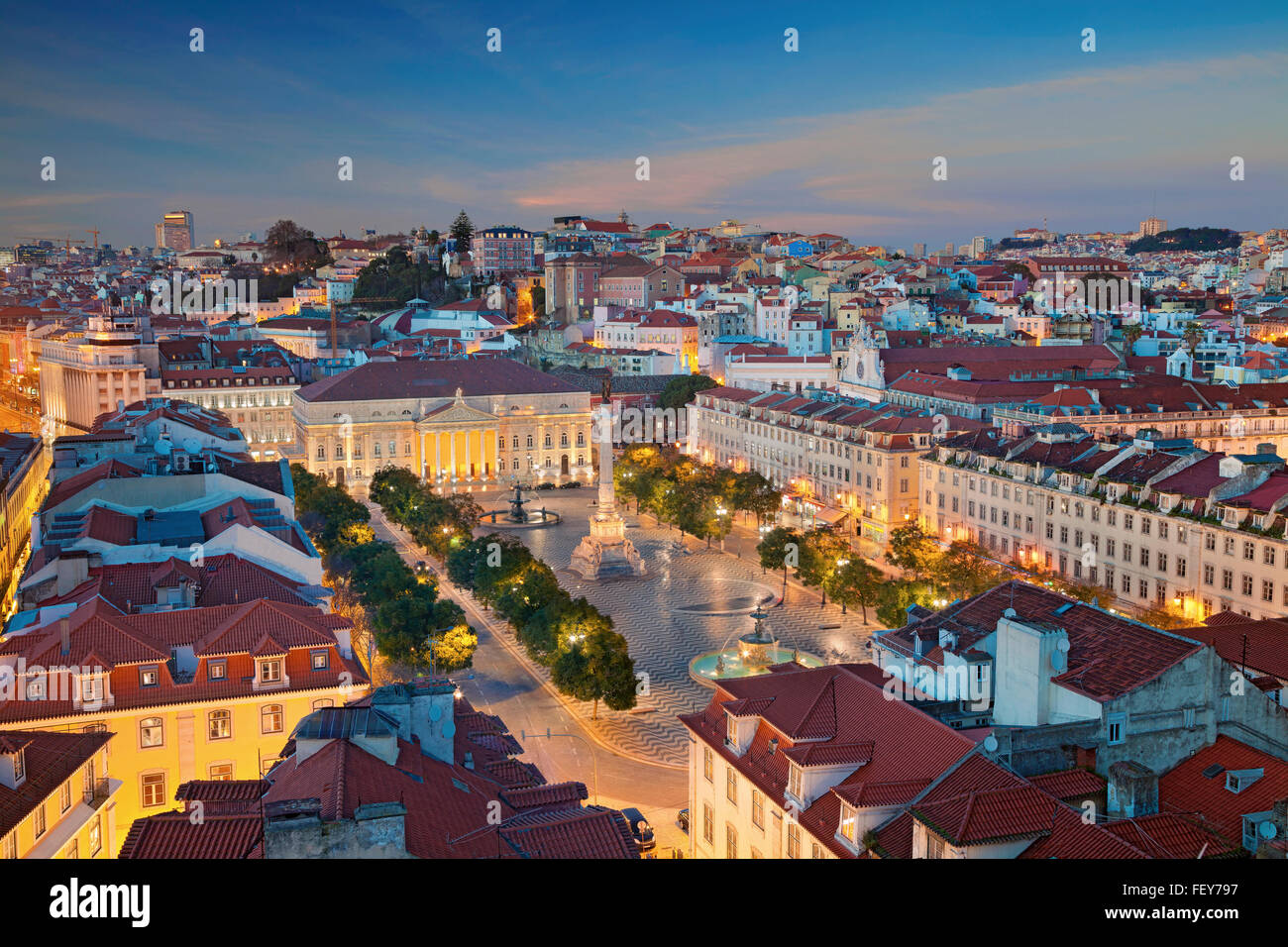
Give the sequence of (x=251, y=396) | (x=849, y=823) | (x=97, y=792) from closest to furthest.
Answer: (x=849, y=823) < (x=97, y=792) < (x=251, y=396)

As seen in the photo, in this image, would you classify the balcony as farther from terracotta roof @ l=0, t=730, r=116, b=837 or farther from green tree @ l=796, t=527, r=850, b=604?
green tree @ l=796, t=527, r=850, b=604

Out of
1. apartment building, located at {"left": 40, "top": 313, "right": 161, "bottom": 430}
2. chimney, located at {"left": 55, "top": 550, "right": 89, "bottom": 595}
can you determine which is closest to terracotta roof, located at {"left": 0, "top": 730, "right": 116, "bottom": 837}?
chimney, located at {"left": 55, "top": 550, "right": 89, "bottom": 595}

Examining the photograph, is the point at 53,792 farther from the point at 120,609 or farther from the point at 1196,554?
the point at 1196,554

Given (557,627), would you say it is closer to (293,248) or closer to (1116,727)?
(1116,727)

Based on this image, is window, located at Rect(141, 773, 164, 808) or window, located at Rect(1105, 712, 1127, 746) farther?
window, located at Rect(141, 773, 164, 808)

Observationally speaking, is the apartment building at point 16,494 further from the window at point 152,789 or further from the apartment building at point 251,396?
the apartment building at point 251,396


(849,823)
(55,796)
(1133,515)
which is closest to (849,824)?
(849,823)
